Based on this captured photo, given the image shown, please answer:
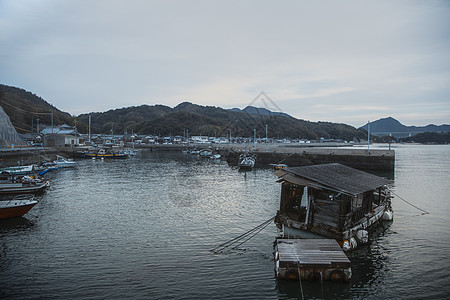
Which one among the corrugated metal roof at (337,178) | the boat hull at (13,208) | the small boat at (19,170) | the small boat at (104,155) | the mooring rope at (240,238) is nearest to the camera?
A: the corrugated metal roof at (337,178)

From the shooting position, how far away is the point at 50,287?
10594 millimetres

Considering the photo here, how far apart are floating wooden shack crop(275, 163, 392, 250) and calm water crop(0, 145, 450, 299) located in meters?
1.37

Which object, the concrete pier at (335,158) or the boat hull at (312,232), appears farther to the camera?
the concrete pier at (335,158)

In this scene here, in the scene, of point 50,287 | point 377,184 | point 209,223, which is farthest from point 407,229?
point 50,287

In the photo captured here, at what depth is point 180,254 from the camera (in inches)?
535

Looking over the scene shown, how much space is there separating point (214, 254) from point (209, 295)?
345 centimetres

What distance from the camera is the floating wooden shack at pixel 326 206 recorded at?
1292 cm

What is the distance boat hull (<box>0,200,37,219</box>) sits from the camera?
1806 centimetres

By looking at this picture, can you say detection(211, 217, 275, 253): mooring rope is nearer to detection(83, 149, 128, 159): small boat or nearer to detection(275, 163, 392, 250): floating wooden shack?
detection(275, 163, 392, 250): floating wooden shack

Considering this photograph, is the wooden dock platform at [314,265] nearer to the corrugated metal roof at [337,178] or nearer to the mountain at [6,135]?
the corrugated metal roof at [337,178]

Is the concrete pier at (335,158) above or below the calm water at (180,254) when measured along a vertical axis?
above

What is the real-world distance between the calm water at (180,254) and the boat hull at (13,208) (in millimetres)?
483

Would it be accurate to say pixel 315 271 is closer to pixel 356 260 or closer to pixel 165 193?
pixel 356 260

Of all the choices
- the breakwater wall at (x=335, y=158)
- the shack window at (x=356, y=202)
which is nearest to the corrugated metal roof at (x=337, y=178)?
the shack window at (x=356, y=202)
